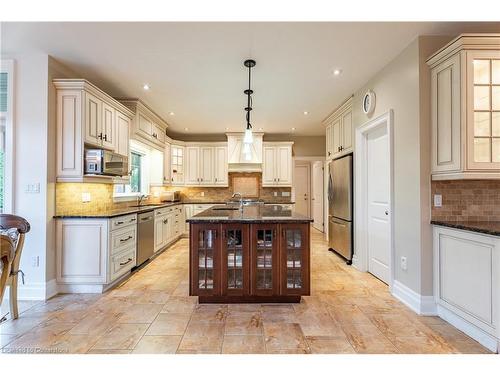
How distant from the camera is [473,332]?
2139 mm

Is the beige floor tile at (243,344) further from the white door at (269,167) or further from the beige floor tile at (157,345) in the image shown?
the white door at (269,167)

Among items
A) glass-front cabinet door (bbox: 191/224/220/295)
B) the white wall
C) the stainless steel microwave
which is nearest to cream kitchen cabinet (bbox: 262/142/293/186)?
the white wall

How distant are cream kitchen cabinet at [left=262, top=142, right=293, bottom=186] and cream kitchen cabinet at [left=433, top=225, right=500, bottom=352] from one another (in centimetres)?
434

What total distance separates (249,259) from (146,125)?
11.4 ft

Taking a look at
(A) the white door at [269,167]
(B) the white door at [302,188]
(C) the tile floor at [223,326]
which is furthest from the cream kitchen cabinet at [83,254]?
(B) the white door at [302,188]

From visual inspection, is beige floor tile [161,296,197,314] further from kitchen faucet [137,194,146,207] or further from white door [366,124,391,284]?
kitchen faucet [137,194,146,207]

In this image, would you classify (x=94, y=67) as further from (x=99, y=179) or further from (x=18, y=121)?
(x=99, y=179)

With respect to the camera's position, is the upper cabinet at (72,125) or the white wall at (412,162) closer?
the white wall at (412,162)

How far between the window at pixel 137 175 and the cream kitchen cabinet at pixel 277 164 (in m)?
2.75

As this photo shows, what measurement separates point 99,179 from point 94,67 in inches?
54.3

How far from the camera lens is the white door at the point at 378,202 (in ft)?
11.1

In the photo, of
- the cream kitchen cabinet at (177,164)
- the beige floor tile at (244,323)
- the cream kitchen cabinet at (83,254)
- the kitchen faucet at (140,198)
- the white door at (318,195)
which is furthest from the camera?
the white door at (318,195)

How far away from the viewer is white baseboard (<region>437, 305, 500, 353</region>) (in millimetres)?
1960
